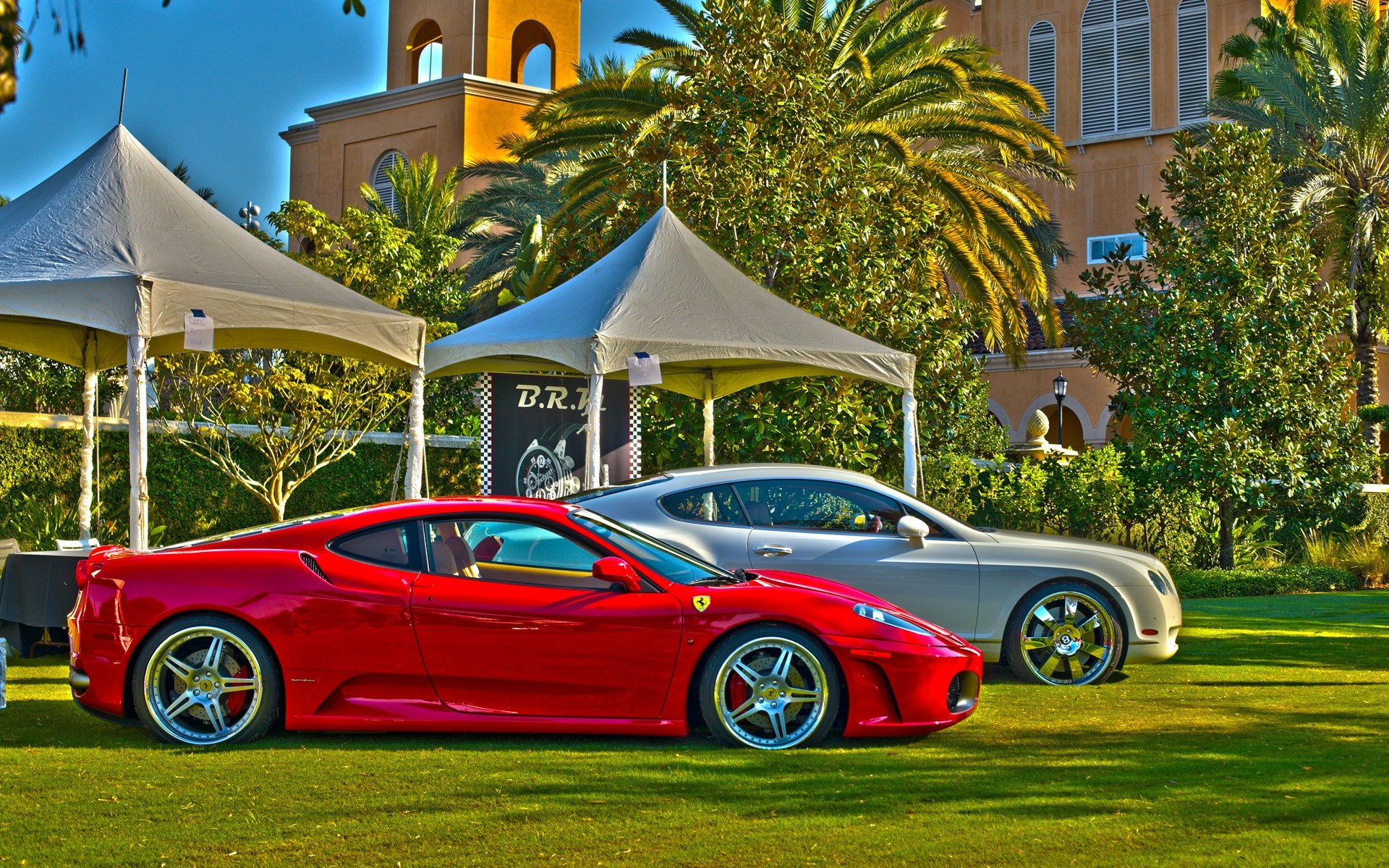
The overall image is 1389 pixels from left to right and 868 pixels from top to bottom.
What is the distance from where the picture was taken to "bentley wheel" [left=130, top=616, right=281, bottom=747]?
6.83 meters

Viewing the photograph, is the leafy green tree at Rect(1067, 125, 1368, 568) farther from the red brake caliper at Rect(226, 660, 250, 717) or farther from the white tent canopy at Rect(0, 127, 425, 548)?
the red brake caliper at Rect(226, 660, 250, 717)

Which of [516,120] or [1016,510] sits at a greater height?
[516,120]

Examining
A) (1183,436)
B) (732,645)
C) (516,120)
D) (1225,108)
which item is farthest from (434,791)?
(516,120)

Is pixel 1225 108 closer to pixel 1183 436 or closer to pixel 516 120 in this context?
pixel 1183 436

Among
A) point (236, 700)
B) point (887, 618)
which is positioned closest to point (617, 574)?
point (887, 618)

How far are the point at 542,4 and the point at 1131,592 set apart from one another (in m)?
40.1

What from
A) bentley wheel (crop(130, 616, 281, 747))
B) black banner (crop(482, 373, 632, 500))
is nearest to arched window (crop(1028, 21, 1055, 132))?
black banner (crop(482, 373, 632, 500))

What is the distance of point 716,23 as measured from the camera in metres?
18.7

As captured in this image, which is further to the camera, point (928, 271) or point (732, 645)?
point (928, 271)

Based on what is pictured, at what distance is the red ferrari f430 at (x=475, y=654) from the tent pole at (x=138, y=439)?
12.0 feet

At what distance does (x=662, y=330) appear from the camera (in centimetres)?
1253

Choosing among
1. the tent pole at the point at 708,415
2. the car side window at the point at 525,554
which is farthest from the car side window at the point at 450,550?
the tent pole at the point at 708,415

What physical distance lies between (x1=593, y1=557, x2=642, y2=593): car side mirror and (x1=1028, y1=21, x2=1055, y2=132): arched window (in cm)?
4005

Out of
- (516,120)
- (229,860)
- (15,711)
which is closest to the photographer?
(229,860)
